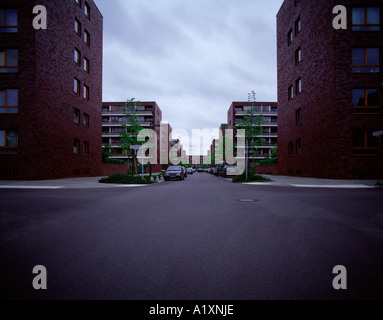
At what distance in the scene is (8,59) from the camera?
1789 cm

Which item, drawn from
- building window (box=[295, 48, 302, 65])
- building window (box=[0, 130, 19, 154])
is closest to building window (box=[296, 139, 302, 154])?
building window (box=[295, 48, 302, 65])

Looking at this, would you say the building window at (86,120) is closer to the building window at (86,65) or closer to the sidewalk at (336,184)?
the building window at (86,65)

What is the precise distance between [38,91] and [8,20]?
6039mm

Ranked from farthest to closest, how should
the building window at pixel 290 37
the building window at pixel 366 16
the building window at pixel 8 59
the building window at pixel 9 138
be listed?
the building window at pixel 290 37, the building window at pixel 366 16, the building window at pixel 8 59, the building window at pixel 9 138

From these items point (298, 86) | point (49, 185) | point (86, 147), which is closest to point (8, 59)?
point (86, 147)

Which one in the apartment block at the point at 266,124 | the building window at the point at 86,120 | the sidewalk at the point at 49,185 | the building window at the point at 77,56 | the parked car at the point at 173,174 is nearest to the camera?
the sidewalk at the point at 49,185

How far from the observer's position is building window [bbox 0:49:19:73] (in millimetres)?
17656

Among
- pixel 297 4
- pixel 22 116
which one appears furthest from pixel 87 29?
pixel 297 4

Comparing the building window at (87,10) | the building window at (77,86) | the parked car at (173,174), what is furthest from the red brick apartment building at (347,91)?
the building window at (87,10)

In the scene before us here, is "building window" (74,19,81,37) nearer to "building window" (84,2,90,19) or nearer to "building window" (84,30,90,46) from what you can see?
"building window" (84,30,90,46)

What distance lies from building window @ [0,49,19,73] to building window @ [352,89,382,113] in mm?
25456

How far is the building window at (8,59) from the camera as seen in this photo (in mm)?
17656

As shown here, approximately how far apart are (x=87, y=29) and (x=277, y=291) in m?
29.8
